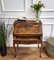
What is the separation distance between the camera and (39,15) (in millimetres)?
2814

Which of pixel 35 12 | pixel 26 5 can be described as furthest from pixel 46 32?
pixel 26 5

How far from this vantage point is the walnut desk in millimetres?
2570

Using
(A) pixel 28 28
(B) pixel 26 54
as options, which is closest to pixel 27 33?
(A) pixel 28 28

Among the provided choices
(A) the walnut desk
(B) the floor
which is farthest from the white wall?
(B) the floor

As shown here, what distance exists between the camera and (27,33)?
259 centimetres

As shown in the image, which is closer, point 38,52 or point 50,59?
point 50,59

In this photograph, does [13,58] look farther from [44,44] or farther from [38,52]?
[44,44]

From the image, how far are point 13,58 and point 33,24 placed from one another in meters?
0.79

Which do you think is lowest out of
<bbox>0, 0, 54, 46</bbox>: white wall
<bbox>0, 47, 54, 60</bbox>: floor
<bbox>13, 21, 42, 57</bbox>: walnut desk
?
<bbox>0, 47, 54, 60</bbox>: floor

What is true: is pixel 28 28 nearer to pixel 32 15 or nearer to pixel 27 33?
pixel 27 33

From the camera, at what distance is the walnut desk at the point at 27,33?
2.57 m

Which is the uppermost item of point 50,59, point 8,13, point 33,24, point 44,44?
point 8,13

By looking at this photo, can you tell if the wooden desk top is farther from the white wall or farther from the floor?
the floor

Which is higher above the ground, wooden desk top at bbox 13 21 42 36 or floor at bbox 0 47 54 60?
wooden desk top at bbox 13 21 42 36
